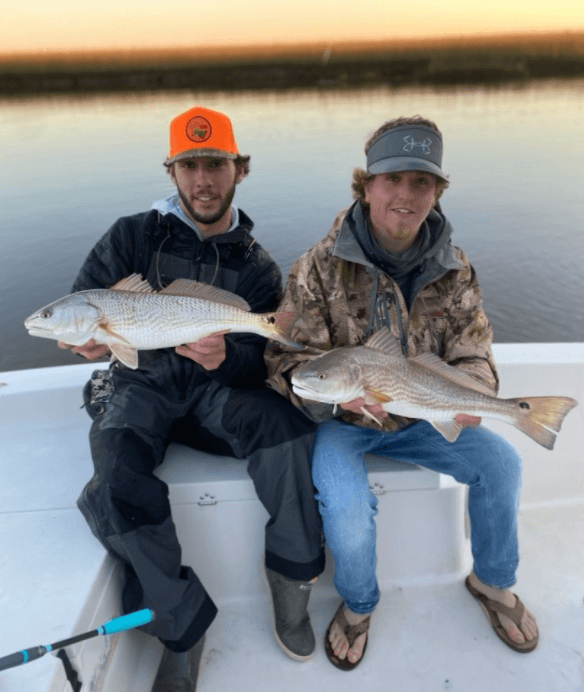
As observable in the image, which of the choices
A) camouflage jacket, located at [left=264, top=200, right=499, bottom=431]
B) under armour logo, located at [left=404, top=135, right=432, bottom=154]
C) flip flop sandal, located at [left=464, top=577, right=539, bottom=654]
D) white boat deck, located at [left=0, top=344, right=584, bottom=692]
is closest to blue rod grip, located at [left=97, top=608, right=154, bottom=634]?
white boat deck, located at [left=0, top=344, right=584, bottom=692]

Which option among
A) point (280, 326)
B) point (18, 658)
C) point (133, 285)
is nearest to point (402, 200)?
point (280, 326)

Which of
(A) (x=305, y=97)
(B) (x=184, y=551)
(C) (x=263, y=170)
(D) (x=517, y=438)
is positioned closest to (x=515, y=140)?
(C) (x=263, y=170)

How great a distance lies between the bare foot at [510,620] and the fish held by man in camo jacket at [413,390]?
2.65 feet

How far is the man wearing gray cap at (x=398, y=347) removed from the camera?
2434mm

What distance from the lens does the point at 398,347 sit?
2.41 metres

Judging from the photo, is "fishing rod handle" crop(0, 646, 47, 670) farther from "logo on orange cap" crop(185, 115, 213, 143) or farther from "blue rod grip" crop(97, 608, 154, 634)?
"logo on orange cap" crop(185, 115, 213, 143)

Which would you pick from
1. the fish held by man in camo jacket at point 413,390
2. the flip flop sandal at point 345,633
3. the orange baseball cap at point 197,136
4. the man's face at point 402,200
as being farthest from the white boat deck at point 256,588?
the orange baseball cap at point 197,136

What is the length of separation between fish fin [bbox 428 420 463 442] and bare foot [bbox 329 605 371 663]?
3.03ft

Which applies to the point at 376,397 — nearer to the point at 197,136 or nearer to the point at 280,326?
the point at 280,326

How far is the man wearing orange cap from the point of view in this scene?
2.26 m

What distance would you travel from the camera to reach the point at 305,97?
4441cm

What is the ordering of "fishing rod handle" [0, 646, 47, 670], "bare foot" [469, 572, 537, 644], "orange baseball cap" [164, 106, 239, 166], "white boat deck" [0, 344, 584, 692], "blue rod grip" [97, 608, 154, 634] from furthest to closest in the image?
1. "orange baseball cap" [164, 106, 239, 166]
2. "bare foot" [469, 572, 537, 644]
3. "white boat deck" [0, 344, 584, 692]
4. "blue rod grip" [97, 608, 154, 634]
5. "fishing rod handle" [0, 646, 47, 670]

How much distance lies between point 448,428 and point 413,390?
250mm

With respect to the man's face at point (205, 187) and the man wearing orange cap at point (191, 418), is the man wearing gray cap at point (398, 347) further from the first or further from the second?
the man's face at point (205, 187)
